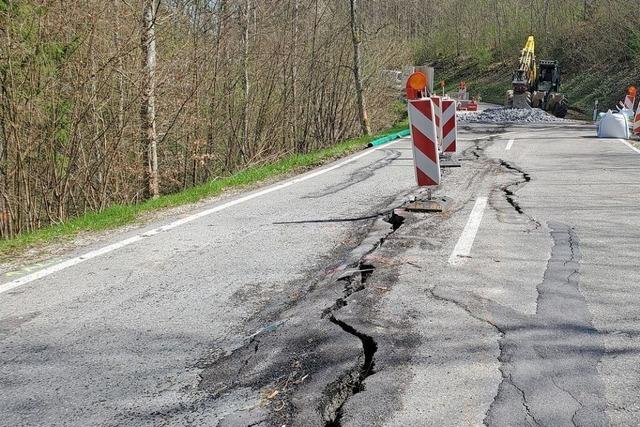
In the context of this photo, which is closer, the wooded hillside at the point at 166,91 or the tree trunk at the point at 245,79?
the wooded hillside at the point at 166,91

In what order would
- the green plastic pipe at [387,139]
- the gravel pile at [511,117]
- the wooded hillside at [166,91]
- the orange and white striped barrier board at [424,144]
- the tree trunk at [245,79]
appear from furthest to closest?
the gravel pile at [511,117] → the tree trunk at [245,79] → the green plastic pipe at [387,139] → the wooded hillside at [166,91] → the orange and white striped barrier board at [424,144]

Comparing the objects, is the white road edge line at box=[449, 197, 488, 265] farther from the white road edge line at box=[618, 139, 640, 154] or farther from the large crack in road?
the white road edge line at box=[618, 139, 640, 154]

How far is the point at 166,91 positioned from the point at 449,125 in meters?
6.30

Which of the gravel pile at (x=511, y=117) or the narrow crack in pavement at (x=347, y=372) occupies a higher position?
the gravel pile at (x=511, y=117)

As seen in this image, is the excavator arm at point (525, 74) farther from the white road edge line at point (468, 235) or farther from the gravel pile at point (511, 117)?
the white road edge line at point (468, 235)

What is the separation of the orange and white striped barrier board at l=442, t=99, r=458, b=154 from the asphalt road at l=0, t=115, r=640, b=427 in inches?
157

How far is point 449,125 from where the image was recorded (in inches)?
447

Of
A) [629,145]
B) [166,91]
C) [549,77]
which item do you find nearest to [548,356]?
[166,91]

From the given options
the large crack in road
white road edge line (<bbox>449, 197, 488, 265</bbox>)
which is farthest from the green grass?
the large crack in road

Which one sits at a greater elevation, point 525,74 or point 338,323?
point 525,74

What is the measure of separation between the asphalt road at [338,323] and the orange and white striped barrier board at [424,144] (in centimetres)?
53

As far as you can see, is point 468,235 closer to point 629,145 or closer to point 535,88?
point 629,145

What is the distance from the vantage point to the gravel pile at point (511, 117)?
2536cm

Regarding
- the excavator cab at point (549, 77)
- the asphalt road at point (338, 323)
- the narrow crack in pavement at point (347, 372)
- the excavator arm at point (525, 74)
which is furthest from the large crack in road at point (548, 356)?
the excavator cab at point (549, 77)
